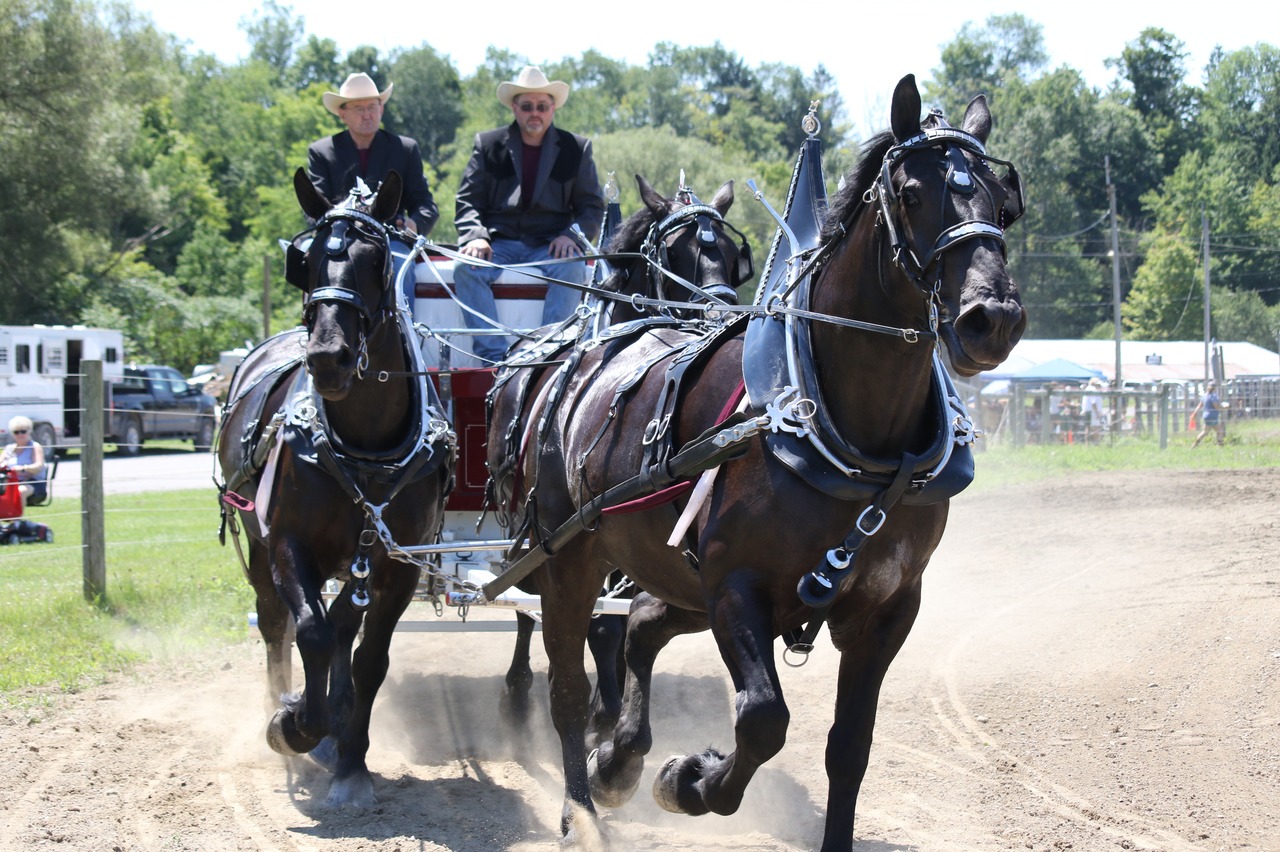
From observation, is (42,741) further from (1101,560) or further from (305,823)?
(1101,560)

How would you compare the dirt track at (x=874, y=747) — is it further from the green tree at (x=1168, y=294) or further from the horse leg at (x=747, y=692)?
the green tree at (x=1168, y=294)

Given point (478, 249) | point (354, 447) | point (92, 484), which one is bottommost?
point (92, 484)

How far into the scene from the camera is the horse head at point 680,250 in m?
6.65

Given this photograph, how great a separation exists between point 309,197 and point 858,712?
3.58 metres

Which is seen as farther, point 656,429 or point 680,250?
point 680,250

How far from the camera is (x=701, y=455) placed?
4.21 m

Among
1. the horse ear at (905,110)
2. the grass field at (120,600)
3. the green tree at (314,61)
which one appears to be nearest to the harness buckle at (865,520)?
the horse ear at (905,110)

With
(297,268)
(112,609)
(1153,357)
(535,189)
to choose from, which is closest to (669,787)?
(297,268)

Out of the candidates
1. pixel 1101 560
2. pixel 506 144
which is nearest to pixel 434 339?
pixel 506 144

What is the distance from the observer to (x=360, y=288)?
18.9 feet

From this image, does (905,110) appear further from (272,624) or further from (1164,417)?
(1164,417)

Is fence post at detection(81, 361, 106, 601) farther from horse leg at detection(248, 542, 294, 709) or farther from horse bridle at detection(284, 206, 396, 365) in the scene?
horse bridle at detection(284, 206, 396, 365)

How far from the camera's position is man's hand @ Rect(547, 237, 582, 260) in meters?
7.86

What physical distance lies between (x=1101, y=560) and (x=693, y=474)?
811 cm
